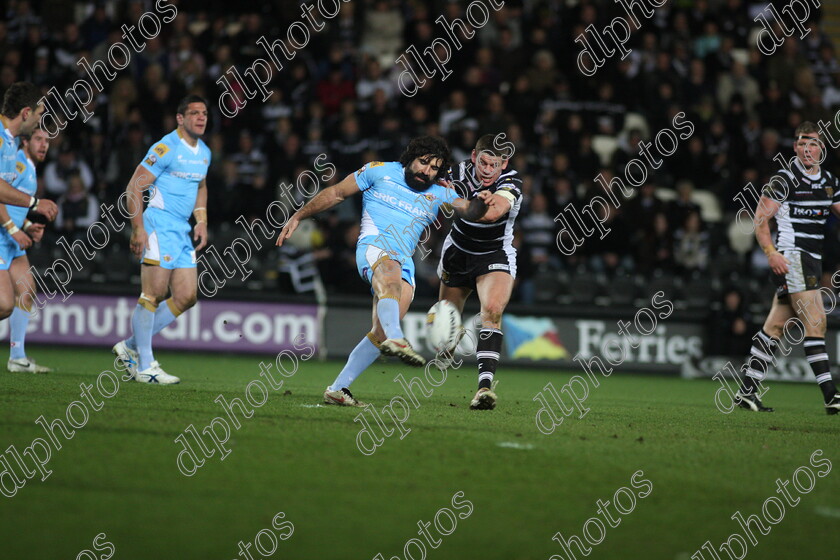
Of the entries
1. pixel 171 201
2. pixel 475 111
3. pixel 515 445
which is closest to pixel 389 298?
pixel 515 445

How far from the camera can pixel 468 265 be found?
29.6 ft

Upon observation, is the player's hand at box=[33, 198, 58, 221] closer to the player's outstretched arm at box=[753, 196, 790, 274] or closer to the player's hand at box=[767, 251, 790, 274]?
the player's outstretched arm at box=[753, 196, 790, 274]

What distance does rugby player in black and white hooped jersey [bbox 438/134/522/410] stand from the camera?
8648mm

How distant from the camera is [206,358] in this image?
14922 millimetres

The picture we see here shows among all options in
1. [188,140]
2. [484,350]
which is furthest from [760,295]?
[188,140]

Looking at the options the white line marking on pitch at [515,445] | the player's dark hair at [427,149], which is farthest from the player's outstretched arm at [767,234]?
the white line marking on pitch at [515,445]

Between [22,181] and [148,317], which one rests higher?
[22,181]

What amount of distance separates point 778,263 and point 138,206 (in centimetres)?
586

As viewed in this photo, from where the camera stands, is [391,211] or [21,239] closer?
[391,211]

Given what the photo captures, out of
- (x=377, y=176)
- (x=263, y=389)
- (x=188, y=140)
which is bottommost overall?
(x=263, y=389)

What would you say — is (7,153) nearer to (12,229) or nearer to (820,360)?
(12,229)

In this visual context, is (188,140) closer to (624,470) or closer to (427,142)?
(427,142)

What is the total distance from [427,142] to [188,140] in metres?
2.75

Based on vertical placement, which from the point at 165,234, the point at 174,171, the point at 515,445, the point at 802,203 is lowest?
the point at 515,445
